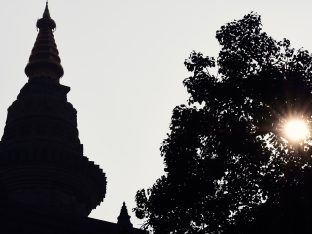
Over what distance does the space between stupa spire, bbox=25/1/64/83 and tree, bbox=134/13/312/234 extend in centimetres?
3830

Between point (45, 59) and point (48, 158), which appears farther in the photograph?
point (45, 59)

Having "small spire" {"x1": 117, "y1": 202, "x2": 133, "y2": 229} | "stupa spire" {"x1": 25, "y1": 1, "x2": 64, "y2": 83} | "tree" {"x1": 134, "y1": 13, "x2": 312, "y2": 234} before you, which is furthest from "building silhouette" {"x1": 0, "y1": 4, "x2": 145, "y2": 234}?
"tree" {"x1": 134, "y1": 13, "x2": 312, "y2": 234}

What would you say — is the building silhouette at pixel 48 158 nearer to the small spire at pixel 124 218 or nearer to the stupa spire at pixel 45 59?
the small spire at pixel 124 218

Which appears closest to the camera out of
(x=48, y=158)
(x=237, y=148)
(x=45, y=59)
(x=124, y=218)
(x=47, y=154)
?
(x=237, y=148)

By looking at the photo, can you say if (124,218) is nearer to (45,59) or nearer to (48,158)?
(48,158)

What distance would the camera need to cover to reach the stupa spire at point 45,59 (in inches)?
2276

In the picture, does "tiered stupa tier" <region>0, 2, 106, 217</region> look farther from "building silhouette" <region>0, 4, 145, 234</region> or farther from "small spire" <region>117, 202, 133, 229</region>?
"small spire" <region>117, 202, 133, 229</region>

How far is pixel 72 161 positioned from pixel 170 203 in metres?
32.2

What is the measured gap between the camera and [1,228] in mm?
39344

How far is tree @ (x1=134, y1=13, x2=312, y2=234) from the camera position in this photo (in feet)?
58.9

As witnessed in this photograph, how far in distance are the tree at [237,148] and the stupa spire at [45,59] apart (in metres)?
38.3

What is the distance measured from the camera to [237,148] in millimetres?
18891

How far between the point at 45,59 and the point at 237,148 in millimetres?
41562

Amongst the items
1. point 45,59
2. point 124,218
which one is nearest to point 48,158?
point 124,218
